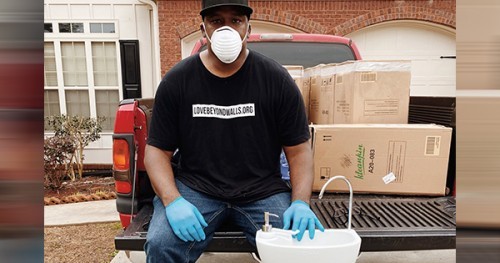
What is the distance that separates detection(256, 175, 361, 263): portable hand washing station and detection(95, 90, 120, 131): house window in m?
6.52

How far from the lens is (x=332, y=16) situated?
7.17 m

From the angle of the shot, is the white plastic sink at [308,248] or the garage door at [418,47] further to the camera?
the garage door at [418,47]

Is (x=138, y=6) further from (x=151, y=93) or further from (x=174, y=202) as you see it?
(x=174, y=202)

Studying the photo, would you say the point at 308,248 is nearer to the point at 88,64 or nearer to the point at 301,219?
the point at 301,219

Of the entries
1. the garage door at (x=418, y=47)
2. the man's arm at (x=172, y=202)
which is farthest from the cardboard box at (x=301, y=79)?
the garage door at (x=418, y=47)

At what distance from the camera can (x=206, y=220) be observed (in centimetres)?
206

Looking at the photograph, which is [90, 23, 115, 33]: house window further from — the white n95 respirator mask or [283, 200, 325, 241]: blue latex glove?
[283, 200, 325, 241]: blue latex glove

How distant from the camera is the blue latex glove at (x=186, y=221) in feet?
6.19

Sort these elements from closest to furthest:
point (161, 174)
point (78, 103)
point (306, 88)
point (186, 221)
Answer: point (186, 221), point (161, 174), point (306, 88), point (78, 103)

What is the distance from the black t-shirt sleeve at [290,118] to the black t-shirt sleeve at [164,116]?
59 centimetres

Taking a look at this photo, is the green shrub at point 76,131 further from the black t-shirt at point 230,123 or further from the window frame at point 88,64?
the black t-shirt at point 230,123

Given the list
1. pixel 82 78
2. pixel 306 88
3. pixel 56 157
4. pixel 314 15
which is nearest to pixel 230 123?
pixel 306 88

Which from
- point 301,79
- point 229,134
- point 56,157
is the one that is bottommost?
point 56,157

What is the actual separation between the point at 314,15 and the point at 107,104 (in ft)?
14.0
